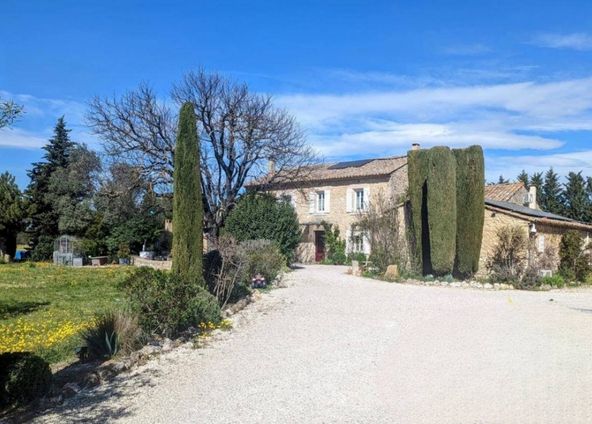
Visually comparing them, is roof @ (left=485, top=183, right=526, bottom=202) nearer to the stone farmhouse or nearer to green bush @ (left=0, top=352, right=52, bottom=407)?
the stone farmhouse

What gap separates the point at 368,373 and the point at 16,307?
8.09 m

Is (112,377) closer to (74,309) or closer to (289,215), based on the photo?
(74,309)

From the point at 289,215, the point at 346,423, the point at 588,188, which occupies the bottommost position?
the point at 346,423

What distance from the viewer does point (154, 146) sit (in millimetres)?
25000

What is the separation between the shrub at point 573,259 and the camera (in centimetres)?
2147

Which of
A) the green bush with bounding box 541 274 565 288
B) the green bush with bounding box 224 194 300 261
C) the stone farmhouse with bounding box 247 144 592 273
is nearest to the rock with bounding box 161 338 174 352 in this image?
the green bush with bounding box 224 194 300 261

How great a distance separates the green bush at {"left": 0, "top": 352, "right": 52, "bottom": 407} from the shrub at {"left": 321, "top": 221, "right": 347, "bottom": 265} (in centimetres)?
2533

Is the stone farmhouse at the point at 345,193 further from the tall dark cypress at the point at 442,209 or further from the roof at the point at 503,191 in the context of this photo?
the tall dark cypress at the point at 442,209

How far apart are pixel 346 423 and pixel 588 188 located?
42.5m

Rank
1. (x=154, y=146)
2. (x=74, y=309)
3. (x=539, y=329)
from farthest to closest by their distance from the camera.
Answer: (x=154, y=146)
(x=74, y=309)
(x=539, y=329)

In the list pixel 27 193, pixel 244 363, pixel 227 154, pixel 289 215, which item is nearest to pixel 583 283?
pixel 289 215

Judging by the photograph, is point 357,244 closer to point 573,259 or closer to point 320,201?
point 320,201

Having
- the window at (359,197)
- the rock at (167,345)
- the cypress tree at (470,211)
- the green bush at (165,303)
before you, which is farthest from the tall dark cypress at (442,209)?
the rock at (167,345)

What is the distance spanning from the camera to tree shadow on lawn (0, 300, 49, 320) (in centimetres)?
1048
